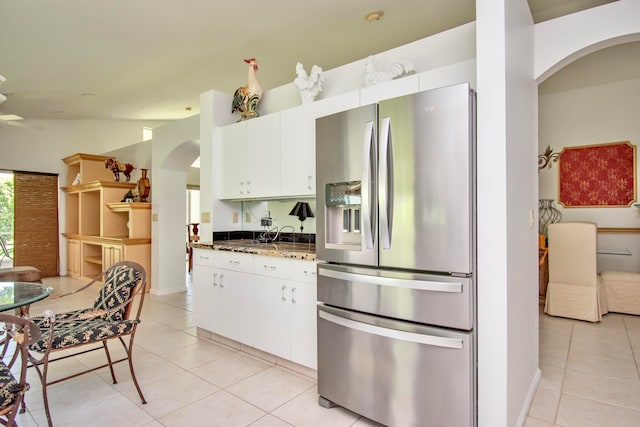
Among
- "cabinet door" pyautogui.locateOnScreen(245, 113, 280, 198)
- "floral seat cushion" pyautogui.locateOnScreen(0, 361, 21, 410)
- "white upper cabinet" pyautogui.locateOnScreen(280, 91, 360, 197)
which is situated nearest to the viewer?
"floral seat cushion" pyautogui.locateOnScreen(0, 361, 21, 410)

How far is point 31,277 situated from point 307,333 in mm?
4628

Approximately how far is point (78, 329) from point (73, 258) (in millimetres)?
5843

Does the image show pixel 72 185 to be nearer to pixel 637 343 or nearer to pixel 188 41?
pixel 188 41

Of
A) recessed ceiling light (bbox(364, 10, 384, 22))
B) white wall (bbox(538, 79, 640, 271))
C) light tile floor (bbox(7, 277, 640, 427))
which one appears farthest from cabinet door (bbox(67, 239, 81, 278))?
white wall (bbox(538, 79, 640, 271))

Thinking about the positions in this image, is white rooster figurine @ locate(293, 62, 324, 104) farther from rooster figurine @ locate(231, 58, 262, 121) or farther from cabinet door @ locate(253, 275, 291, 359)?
cabinet door @ locate(253, 275, 291, 359)

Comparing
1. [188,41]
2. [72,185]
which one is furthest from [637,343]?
[72,185]

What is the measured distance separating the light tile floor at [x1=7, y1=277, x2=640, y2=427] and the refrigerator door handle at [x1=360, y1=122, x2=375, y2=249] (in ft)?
3.70

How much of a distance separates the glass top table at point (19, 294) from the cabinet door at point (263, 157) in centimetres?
173

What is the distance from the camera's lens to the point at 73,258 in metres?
6.98

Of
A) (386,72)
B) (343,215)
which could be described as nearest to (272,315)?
(343,215)

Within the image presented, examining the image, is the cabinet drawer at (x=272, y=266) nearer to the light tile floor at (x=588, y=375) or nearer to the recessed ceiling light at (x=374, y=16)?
the light tile floor at (x=588, y=375)

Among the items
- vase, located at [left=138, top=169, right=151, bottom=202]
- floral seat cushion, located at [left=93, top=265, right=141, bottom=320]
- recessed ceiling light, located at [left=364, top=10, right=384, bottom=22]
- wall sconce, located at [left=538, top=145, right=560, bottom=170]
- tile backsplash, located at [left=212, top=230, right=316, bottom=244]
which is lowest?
floral seat cushion, located at [left=93, top=265, right=141, bottom=320]

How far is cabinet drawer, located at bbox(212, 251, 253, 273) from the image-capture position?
3010 mm

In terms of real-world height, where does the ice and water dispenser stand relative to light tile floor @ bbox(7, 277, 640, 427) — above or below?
above
